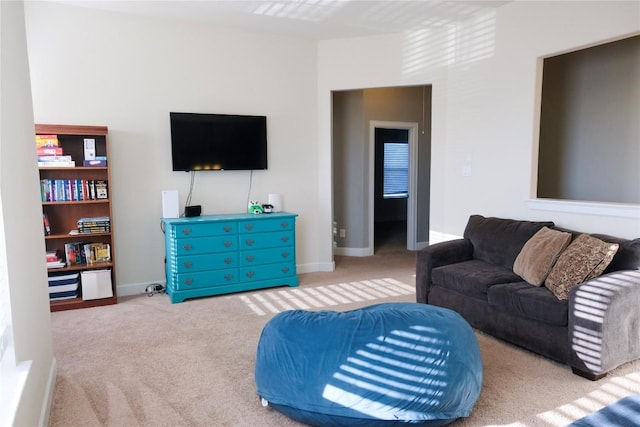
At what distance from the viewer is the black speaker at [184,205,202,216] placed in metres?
4.39

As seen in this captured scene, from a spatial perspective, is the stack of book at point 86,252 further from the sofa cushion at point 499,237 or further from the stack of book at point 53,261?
the sofa cushion at point 499,237

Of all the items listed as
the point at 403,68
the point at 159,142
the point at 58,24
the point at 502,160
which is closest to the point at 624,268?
the point at 502,160

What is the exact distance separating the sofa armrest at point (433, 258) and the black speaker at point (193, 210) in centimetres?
234

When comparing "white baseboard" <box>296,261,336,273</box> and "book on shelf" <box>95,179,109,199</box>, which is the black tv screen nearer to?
"book on shelf" <box>95,179,109,199</box>

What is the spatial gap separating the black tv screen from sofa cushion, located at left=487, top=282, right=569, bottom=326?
9.51ft

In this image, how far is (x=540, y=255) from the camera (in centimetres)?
297

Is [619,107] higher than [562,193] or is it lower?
higher

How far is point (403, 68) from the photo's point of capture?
4.74 meters

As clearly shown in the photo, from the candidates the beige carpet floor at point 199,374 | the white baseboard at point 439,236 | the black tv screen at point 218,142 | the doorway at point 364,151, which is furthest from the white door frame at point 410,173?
the beige carpet floor at point 199,374

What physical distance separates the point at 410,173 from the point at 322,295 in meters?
2.99

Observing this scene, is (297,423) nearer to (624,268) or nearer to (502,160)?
(624,268)

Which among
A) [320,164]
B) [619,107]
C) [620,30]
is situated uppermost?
[620,30]

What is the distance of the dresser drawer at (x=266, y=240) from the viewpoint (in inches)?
169

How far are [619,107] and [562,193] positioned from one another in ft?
3.50
